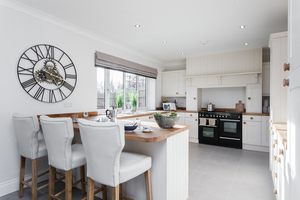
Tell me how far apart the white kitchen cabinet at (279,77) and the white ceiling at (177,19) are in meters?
0.48

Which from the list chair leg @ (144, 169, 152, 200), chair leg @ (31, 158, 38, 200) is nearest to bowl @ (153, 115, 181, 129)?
chair leg @ (144, 169, 152, 200)

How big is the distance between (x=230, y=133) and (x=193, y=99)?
135 cm

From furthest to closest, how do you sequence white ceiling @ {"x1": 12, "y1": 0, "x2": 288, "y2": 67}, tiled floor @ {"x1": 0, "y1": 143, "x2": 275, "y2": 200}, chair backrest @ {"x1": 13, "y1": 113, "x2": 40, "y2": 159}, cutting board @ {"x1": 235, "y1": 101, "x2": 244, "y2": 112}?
cutting board @ {"x1": 235, "y1": 101, "x2": 244, "y2": 112} < white ceiling @ {"x1": 12, "y1": 0, "x2": 288, "y2": 67} < tiled floor @ {"x1": 0, "y1": 143, "x2": 275, "y2": 200} < chair backrest @ {"x1": 13, "y1": 113, "x2": 40, "y2": 159}

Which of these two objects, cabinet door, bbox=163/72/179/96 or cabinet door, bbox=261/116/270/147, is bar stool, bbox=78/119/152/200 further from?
cabinet door, bbox=163/72/179/96

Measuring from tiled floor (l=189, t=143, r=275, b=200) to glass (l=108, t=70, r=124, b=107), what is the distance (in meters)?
2.14

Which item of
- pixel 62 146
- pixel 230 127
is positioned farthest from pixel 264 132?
pixel 62 146

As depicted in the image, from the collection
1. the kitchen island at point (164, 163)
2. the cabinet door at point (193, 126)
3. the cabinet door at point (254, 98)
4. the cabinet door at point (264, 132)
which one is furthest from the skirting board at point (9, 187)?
the cabinet door at point (254, 98)

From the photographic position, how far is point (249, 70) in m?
4.38

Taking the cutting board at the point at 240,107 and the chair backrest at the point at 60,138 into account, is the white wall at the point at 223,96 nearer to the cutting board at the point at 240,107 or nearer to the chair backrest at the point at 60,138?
the cutting board at the point at 240,107

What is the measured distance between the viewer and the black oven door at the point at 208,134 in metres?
4.58

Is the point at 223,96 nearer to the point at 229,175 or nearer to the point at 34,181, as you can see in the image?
the point at 229,175

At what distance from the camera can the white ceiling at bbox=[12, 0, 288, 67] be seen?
2420mm

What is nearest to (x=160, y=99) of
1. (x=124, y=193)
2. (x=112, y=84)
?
(x=112, y=84)

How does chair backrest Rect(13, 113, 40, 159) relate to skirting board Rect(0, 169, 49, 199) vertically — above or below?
above
